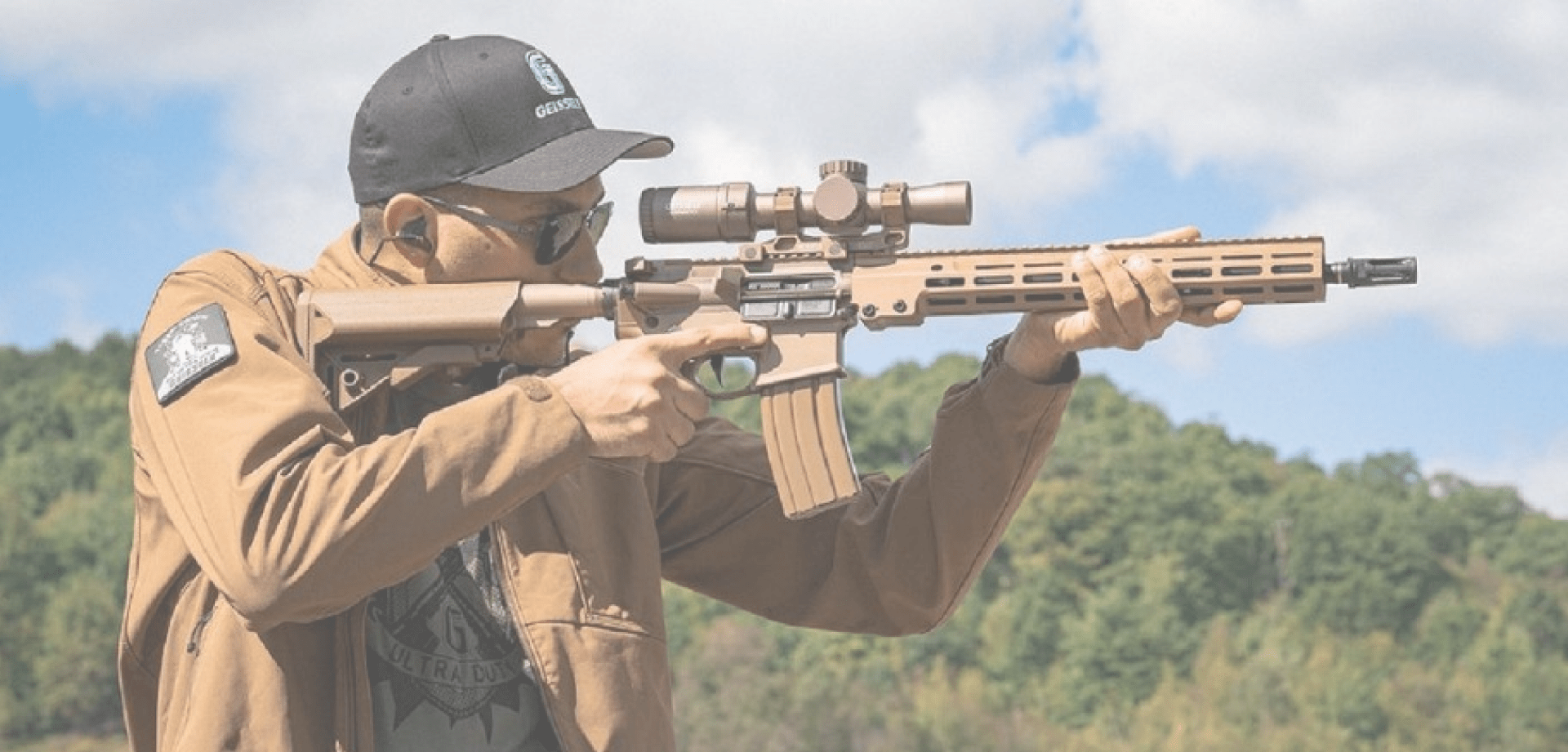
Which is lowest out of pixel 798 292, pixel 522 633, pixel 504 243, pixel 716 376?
pixel 522 633

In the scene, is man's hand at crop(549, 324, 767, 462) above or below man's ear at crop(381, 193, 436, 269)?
below

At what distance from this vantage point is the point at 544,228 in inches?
321

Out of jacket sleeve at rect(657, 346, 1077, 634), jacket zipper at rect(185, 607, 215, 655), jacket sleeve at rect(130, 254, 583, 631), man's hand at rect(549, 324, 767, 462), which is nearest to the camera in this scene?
jacket sleeve at rect(130, 254, 583, 631)

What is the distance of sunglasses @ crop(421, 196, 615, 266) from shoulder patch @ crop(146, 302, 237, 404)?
74 centimetres

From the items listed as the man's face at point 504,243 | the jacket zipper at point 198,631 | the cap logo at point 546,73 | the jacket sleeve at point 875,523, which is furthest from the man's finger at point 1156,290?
the jacket zipper at point 198,631

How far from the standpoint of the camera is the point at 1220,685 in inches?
5212

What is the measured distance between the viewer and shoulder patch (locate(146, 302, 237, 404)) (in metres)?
7.58

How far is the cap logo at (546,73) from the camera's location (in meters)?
8.22

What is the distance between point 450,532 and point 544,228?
45.2 inches

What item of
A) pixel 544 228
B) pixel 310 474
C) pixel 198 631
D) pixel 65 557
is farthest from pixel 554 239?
pixel 65 557

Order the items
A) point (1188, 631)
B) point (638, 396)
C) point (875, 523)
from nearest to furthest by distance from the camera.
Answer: point (638, 396) < point (875, 523) < point (1188, 631)

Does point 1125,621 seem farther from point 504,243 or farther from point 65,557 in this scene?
point 504,243

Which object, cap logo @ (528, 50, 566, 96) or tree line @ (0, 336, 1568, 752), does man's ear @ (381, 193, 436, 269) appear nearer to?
cap logo @ (528, 50, 566, 96)

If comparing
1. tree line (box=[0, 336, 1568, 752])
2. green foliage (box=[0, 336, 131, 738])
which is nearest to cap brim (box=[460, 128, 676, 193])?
tree line (box=[0, 336, 1568, 752])
